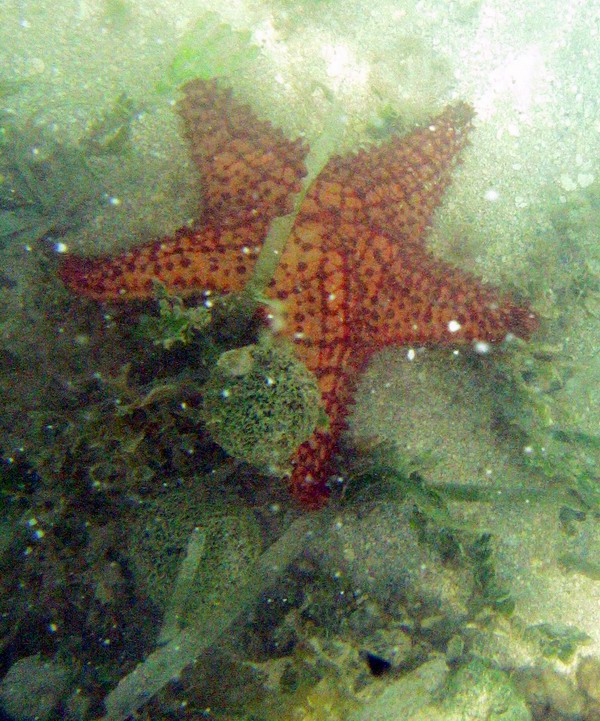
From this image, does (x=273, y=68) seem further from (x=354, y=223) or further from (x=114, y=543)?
(x=114, y=543)

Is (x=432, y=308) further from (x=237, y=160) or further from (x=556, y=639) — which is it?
(x=556, y=639)

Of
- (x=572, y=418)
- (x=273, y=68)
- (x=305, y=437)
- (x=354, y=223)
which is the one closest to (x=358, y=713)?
(x=305, y=437)

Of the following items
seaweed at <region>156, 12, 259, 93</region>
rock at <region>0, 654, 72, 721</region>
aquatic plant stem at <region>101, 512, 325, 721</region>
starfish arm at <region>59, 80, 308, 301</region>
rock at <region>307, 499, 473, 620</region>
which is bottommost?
rock at <region>0, 654, 72, 721</region>

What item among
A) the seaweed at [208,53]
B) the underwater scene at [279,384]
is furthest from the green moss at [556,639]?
the seaweed at [208,53]

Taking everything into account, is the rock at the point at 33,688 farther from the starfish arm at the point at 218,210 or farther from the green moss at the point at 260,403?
the starfish arm at the point at 218,210

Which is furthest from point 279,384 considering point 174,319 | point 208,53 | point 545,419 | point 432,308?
point 208,53

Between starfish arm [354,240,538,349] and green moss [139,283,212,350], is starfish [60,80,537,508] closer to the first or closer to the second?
starfish arm [354,240,538,349]

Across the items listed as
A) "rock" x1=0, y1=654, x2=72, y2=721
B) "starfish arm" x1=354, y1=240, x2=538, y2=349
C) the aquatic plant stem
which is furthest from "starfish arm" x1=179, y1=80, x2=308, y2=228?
"rock" x1=0, y1=654, x2=72, y2=721
